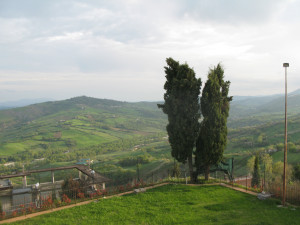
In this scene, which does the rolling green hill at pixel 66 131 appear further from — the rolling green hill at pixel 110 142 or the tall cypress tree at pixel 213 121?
the tall cypress tree at pixel 213 121

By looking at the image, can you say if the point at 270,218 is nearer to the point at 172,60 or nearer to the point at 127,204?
the point at 127,204

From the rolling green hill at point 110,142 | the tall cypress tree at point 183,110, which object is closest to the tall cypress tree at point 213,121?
the tall cypress tree at point 183,110

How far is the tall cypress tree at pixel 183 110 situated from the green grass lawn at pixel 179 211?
12.2 ft

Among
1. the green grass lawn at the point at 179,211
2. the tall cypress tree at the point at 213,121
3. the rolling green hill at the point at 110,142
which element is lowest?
the rolling green hill at the point at 110,142

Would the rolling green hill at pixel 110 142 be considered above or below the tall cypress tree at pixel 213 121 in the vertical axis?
below

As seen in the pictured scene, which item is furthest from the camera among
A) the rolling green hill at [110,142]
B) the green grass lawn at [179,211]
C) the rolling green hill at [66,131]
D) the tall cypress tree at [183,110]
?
the rolling green hill at [66,131]

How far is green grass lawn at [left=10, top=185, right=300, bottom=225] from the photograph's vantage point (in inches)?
395

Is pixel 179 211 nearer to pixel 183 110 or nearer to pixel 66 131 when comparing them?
pixel 183 110

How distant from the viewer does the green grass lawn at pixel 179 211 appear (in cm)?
1004

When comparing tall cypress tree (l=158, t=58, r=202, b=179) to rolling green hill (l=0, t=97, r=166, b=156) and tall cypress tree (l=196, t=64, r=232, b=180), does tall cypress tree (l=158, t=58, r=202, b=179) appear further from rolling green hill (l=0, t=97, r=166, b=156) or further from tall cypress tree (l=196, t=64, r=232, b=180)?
rolling green hill (l=0, t=97, r=166, b=156)

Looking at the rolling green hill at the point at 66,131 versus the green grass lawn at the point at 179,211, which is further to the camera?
the rolling green hill at the point at 66,131

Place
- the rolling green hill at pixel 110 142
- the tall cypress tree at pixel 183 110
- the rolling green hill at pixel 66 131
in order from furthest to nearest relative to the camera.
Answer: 1. the rolling green hill at pixel 66 131
2. the rolling green hill at pixel 110 142
3. the tall cypress tree at pixel 183 110

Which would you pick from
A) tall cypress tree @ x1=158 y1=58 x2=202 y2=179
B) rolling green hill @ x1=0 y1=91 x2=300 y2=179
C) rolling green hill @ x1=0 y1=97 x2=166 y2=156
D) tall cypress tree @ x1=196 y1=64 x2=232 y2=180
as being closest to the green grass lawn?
tall cypress tree @ x1=196 y1=64 x2=232 y2=180

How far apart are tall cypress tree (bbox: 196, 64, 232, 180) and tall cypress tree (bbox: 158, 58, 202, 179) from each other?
0.55m
